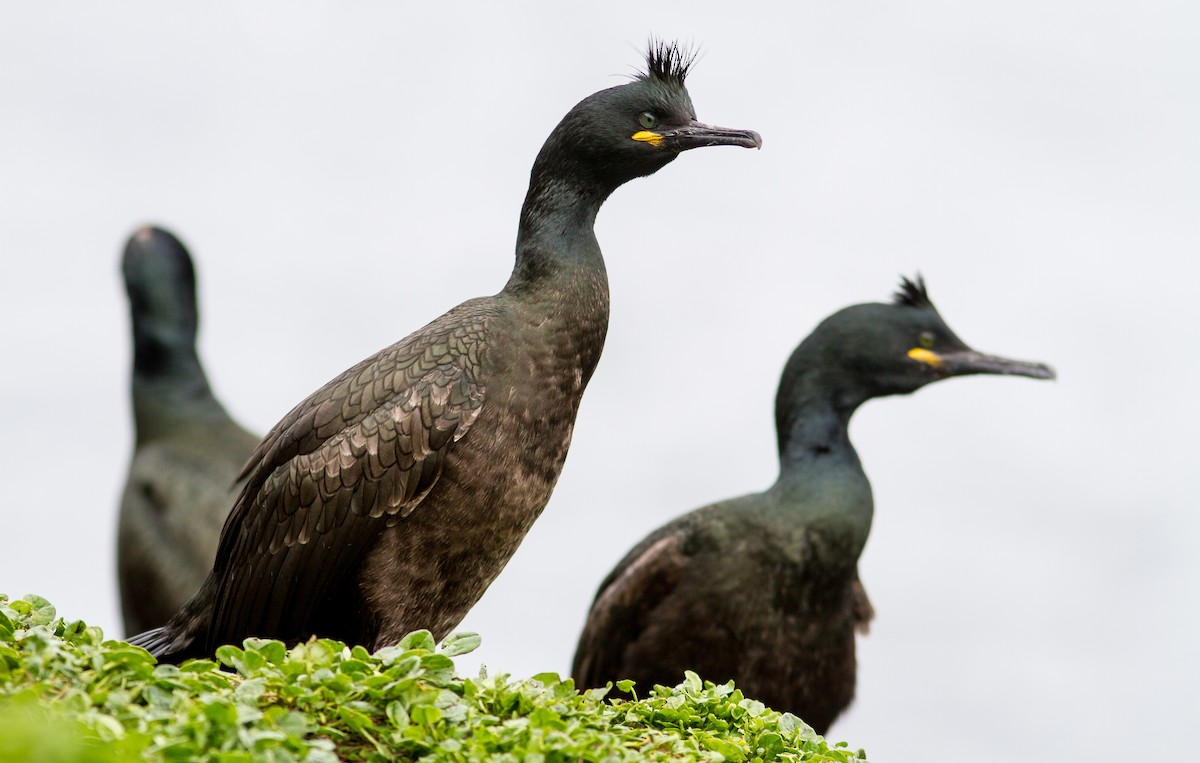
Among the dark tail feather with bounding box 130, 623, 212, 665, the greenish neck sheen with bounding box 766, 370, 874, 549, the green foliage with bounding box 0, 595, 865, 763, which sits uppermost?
the greenish neck sheen with bounding box 766, 370, 874, 549

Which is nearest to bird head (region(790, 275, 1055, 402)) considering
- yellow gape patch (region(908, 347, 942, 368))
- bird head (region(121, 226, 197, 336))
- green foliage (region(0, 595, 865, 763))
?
yellow gape patch (region(908, 347, 942, 368))

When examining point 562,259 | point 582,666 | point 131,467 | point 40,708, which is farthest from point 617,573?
point 40,708

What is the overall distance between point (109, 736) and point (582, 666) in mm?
5474

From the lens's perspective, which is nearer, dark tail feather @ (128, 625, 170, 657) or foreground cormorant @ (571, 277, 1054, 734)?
dark tail feather @ (128, 625, 170, 657)

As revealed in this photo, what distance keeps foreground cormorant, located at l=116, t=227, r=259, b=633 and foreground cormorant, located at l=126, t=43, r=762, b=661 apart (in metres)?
5.34

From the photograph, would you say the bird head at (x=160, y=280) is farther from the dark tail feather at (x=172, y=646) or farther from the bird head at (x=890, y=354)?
the dark tail feather at (x=172, y=646)

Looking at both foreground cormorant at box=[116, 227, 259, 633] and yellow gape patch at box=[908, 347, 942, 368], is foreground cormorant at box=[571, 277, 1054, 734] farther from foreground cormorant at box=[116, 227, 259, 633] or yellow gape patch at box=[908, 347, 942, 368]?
foreground cormorant at box=[116, 227, 259, 633]

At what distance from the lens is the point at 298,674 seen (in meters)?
3.99

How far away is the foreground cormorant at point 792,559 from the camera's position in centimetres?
810

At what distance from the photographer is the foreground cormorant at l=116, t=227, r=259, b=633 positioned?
10.9m

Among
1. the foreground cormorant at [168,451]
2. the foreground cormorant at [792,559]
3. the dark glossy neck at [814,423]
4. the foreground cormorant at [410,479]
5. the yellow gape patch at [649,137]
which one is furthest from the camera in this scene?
the foreground cormorant at [168,451]

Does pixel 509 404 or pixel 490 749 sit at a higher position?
pixel 509 404

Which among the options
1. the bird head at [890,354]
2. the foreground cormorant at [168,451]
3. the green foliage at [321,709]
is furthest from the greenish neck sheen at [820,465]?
the foreground cormorant at [168,451]

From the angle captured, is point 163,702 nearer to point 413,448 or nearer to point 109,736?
point 109,736
